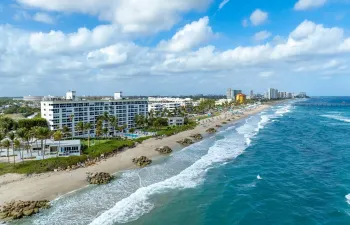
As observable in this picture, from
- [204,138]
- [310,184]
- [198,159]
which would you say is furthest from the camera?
[204,138]

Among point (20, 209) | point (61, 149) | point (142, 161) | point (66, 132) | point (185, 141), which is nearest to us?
point (20, 209)

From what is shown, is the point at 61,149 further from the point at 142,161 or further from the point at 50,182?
the point at 142,161

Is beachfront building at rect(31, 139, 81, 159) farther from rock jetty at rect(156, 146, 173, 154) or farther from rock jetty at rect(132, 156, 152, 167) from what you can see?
rock jetty at rect(156, 146, 173, 154)

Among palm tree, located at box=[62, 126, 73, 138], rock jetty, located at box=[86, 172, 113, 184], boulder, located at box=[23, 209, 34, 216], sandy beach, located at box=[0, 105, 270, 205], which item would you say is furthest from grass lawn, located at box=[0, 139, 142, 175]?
palm tree, located at box=[62, 126, 73, 138]

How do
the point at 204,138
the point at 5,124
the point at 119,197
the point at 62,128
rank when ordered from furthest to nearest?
the point at 204,138, the point at 62,128, the point at 5,124, the point at 119,197

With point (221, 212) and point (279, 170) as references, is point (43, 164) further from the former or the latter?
point (279, 170)

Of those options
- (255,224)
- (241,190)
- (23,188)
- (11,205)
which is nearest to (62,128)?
(23,188)

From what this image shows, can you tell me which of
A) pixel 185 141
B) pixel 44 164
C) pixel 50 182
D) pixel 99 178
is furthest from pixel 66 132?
pixel 99 178
